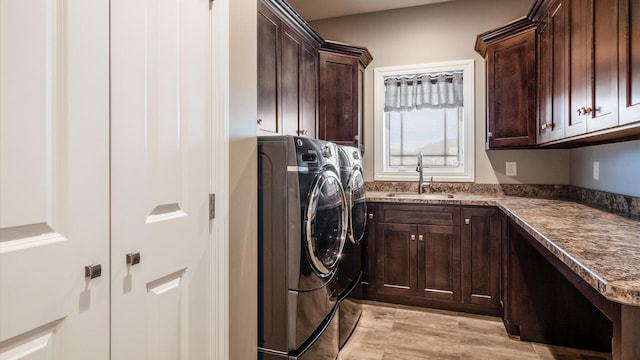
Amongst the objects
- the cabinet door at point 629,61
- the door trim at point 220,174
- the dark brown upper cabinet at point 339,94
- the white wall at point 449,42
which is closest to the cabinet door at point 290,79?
the dark brown upper cabinet at point 339,94

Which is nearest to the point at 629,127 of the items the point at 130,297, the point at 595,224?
the point at 595,224

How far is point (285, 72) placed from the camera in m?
2.65

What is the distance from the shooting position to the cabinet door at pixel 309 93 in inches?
117

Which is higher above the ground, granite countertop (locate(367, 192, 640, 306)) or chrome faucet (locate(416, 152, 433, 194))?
chrome faucet (locate(416, 152, 433, 194))

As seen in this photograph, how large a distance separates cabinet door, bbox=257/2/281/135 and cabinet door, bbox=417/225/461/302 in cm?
150

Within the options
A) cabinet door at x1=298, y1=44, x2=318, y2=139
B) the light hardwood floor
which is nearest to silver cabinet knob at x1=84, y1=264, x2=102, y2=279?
the light hardwood floor

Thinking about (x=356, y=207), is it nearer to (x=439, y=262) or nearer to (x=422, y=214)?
(x=422, y=214)

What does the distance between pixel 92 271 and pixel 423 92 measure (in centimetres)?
323

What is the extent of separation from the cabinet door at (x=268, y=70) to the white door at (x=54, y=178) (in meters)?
1.46

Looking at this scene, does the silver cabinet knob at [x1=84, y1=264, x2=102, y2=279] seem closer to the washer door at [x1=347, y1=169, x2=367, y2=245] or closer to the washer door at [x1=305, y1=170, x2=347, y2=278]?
the washer door at [x1=305, y1=170, x2=347, y2=278]

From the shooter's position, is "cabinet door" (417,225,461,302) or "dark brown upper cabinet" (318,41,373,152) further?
"dark brown upper cabinet" (318,41,373,152)

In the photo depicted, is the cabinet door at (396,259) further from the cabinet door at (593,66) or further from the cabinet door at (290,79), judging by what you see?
the cabinet door at (593,66)

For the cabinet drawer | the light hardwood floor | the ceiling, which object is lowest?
the light hardwood floor

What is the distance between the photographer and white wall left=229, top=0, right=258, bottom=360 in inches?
56.6
